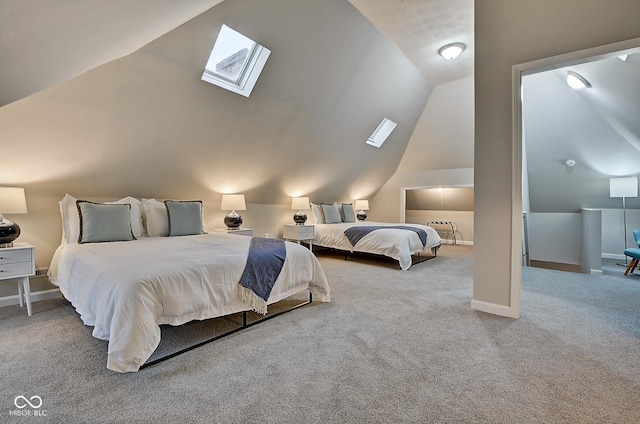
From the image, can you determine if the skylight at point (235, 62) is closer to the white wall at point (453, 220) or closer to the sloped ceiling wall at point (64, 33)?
the sloped ceiling wall at point (64, 33)

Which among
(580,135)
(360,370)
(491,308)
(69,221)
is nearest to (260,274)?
(360,370)

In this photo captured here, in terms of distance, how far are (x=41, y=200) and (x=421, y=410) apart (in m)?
4.12

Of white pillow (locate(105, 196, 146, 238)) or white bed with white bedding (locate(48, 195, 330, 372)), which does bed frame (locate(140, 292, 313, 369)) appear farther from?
white pillow (locate(105, 196, 146, 238))

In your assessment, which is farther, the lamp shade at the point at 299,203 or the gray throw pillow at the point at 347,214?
the gray throw pillow at the point at 347,214

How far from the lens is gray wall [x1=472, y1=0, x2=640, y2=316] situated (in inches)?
96.3

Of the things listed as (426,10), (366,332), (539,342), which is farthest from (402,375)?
(426,10)

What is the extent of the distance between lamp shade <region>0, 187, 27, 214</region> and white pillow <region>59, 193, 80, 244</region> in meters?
0.36

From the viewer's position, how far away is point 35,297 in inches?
125

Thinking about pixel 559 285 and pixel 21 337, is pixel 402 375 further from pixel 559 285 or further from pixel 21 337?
pixel 559 285

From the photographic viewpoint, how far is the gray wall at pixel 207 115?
8.94 feet

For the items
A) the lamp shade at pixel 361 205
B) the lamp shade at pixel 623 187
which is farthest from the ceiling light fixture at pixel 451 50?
the lamp shade at pixel 361 205

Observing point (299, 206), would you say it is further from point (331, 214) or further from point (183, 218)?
point (183, 218)

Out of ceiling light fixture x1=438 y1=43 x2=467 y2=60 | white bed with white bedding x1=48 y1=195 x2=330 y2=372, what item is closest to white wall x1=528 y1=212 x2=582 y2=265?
ceiling light fixture x1=438 y1=43 x2=467 y2=60

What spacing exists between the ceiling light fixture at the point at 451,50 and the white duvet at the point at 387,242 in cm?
256
